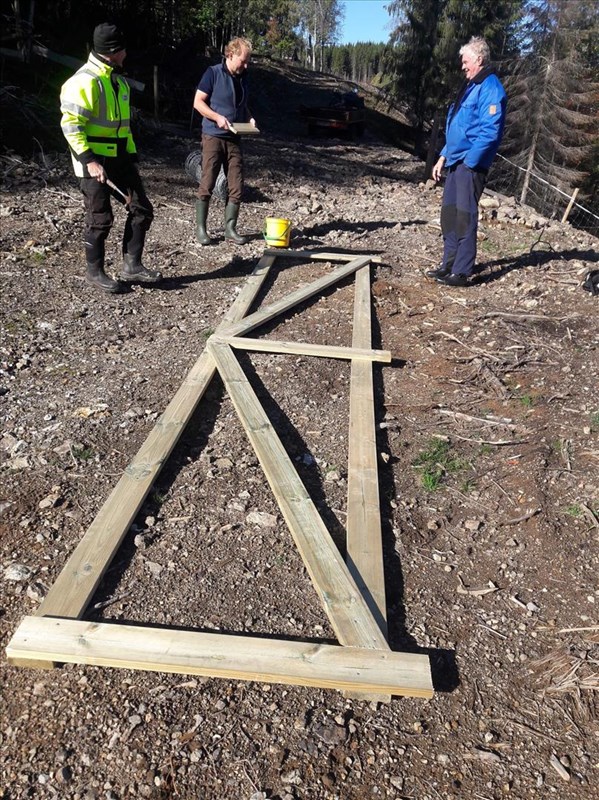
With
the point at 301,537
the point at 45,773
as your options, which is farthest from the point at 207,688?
the point at 301,537

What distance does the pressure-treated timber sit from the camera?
2188 mm

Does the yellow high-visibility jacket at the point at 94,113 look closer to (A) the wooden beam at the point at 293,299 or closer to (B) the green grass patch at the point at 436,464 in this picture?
(A) the wooden beam at the point at 293,299

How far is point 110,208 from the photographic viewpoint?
16.7ft

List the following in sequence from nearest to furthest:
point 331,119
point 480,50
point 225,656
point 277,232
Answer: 1. point 225,656
2. point 480,50
3. point 277,232
4. point 331,119

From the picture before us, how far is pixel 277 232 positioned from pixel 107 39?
112 inches

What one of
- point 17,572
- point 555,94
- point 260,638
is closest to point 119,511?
point 17,572

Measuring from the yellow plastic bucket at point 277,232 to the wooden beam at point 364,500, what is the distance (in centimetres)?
295

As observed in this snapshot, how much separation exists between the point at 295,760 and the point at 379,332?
3.95 m

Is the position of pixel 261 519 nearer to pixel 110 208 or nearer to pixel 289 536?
pixel 289 536

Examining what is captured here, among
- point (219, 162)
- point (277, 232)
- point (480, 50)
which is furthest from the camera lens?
point (277, 232)

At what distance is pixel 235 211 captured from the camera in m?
7.01

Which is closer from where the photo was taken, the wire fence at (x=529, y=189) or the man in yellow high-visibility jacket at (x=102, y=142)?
the man in yellow high-visibility jacket at (x=102, y=142)

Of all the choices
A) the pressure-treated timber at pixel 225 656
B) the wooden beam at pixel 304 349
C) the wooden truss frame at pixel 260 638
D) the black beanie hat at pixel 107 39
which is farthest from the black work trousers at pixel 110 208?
the pressure-treated timber at pixel 225 656

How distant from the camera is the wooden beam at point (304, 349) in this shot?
4.70 m
